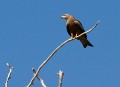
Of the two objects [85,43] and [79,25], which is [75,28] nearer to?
[79,25]

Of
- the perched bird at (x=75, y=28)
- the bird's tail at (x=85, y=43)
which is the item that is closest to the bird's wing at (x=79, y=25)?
the perched bird at (x=75, y=28)

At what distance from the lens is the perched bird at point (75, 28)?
13.2 m

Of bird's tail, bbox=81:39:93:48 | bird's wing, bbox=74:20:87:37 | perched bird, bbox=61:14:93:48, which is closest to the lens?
bird's tail, bbox=81:39:93:48

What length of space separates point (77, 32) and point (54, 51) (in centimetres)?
823

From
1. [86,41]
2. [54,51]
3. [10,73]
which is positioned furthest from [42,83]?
[86,41]

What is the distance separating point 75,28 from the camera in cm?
1346

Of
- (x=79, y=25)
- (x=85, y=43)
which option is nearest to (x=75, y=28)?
(x=79, y=25)

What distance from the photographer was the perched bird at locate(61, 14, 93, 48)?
43.2ft

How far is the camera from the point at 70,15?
1424 centimetres

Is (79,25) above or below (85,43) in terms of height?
above

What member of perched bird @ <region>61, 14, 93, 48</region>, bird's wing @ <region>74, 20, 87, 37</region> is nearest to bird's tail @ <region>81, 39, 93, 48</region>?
perched bird @ <region>61, 14, 93, 48</region>

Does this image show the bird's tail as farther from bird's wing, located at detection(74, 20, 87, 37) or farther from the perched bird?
bird's wing, located at detection(74, 20, 87, 37)

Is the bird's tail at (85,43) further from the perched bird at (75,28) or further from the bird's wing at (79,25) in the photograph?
the bird's wing at (79,25)

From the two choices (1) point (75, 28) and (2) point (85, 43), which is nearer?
(2) point (85, 43)
